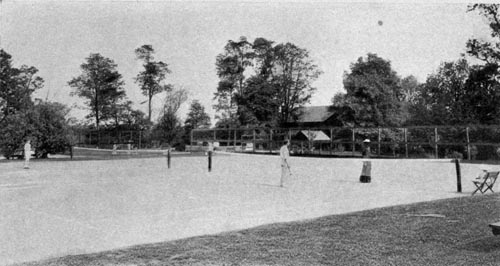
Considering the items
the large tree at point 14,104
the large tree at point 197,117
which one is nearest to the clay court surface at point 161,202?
the large tree at point 14,104

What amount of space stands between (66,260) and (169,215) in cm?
346

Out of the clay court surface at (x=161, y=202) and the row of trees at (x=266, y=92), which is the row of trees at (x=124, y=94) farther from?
the clay court surface at (x=161, y=202)

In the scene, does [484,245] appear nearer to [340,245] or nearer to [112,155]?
[340,245]

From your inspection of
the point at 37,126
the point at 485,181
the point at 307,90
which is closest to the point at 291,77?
the point at 307,90

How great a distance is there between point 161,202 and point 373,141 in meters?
25.5

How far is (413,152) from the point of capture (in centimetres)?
3002

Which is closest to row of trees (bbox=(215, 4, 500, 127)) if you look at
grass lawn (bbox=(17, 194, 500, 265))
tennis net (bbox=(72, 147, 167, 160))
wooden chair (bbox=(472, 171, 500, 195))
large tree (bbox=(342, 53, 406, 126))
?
large tree (bbox=(342, 53, 406, 126))

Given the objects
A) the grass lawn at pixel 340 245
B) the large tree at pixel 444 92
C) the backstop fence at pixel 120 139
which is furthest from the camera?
the backstop fence at pixel 120 139

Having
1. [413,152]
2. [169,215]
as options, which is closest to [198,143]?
[413,152]

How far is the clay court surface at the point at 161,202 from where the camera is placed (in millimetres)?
6867

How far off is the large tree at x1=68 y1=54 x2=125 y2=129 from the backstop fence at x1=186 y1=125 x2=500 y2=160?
1307 centimetres

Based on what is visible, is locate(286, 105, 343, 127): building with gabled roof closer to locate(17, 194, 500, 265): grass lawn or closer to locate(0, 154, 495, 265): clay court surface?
locate(0, 154, 495, 265): clay court surface

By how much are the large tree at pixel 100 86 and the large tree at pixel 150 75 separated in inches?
124

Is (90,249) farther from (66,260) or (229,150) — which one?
(229,150)
